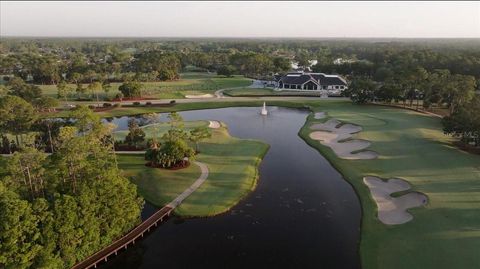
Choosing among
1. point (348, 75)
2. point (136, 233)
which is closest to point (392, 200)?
point (136, 233)

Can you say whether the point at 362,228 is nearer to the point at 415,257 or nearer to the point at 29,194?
the point at 415,257

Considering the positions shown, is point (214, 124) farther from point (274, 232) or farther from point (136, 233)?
point (274, 232)

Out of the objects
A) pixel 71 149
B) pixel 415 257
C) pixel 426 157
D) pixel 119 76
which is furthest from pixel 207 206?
pixel 119 76

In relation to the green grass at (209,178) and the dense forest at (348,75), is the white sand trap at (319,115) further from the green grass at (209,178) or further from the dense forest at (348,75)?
the green grass at (209,178)

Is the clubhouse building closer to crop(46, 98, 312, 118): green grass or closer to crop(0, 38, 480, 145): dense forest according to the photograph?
crop(0, 38, 480, 145): dense forest

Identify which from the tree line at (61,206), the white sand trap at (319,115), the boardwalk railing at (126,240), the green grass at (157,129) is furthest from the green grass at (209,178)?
the white sand trap at (319,115)

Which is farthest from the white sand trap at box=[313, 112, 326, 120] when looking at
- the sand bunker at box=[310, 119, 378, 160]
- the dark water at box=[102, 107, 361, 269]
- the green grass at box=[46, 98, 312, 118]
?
the dark water at box=[102, 107, 361, 269]
